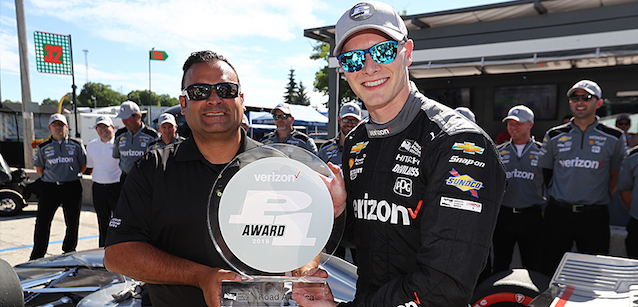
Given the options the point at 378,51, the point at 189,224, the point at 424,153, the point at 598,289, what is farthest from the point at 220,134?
the point at 598,289

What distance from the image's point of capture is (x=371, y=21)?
3.91ft

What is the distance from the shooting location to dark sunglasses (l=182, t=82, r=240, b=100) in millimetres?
1551

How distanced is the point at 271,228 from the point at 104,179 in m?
5.16

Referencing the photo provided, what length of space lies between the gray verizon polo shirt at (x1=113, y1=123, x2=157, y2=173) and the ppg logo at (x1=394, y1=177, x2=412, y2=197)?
193 inches

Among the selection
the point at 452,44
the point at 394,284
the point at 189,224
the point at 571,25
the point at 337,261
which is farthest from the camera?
the point at 452,44

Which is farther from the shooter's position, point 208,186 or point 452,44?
point 452,44

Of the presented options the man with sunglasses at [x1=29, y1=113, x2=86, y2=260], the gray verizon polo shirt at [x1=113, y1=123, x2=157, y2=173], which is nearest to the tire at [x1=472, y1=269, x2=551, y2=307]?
the gray verizon polo shirt at [x1=113, y1=123, x2=157, y2=173]

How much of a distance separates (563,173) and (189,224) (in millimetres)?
3720

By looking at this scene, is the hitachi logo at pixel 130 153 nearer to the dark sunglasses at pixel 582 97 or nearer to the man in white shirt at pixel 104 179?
the man in white shirt at pixel 104 179

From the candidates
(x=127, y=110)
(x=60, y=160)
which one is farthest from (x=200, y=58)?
(x=60, y=160)

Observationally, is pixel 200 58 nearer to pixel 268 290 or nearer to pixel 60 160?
pixel 268 290

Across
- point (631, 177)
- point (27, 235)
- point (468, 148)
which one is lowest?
point (27, 235)

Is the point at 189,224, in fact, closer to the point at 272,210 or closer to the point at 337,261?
the point at 272,210

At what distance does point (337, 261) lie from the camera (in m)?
2.61
